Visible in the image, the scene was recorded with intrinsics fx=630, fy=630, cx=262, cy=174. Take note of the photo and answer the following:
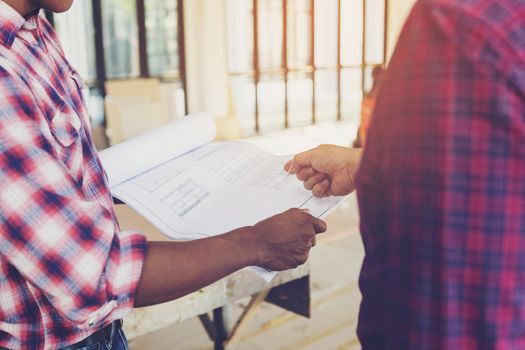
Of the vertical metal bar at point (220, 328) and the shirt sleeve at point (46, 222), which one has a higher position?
the shirt sleeve at point (46, 222)

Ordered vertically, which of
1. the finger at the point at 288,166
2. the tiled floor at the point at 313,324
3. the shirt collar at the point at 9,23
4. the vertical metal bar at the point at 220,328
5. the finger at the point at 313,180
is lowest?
the tiled floor at the point at 313,324

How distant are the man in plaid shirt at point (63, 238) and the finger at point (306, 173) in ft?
0.43

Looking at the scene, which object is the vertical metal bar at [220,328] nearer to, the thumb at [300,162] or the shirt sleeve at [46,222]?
the thumb at [300,162]

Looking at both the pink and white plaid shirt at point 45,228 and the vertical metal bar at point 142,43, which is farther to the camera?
the vertical metal bar at point 142,43

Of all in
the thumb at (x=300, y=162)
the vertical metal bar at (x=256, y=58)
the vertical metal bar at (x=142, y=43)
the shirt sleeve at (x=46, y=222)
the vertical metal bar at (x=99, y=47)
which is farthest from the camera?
the vertical metal bar at (x=256, y=58)

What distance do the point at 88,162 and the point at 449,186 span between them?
0.54 meters

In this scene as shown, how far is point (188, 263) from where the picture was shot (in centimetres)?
79

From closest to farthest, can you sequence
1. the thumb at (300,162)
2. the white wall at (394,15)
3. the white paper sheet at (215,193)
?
the white paper sheet at (215,193) → the thumb at (300,162) → the white wall at (394,15)

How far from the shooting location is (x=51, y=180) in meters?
0.67

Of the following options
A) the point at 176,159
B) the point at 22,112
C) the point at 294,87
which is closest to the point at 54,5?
the point at 22,112

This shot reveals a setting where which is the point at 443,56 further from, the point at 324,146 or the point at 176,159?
the point at 176,159

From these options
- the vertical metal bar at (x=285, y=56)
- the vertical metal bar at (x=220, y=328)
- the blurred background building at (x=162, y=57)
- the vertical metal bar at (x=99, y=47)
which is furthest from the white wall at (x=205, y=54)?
the vertical metal bar at (x=220, y=328)

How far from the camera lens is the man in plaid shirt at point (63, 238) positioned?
0.66 m

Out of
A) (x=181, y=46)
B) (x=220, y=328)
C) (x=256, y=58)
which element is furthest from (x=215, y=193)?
(x=256, y=58)
